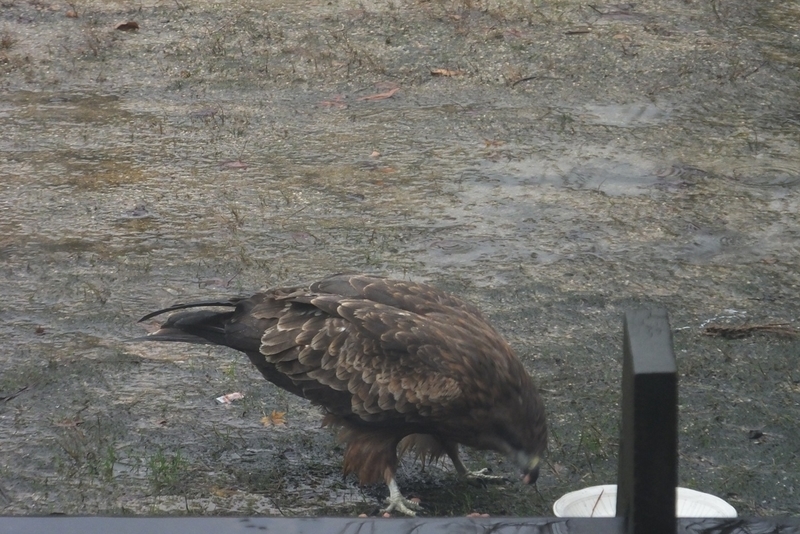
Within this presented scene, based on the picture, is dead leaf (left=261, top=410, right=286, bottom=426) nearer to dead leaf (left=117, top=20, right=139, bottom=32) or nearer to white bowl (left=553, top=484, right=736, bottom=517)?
white bowl (left=553, top=484, right=736, bottom=517)

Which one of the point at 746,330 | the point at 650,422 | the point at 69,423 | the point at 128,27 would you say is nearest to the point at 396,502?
the point at 69,423

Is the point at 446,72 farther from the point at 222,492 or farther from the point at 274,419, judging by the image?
the point at 222,492

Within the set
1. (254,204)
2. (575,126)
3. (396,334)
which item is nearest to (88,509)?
(396,334)

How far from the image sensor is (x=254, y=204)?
6.82m

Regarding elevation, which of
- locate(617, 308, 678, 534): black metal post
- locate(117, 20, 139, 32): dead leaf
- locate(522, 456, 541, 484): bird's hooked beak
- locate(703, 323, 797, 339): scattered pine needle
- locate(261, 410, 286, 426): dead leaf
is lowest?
locate(261, 410, 286, 426): dead leaf

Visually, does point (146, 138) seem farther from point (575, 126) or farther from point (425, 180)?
point (575, 126)

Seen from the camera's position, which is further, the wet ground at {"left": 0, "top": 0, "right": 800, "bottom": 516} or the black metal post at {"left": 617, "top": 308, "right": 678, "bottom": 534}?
the wet ground at {"left": 0, "top": 0, "right": 800, "bottom": 516}

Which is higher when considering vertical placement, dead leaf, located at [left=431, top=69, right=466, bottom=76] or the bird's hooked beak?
dead leaf, located at [left=431, top=69, right=466, bottom=76]

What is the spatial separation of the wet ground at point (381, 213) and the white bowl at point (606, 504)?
48 cm

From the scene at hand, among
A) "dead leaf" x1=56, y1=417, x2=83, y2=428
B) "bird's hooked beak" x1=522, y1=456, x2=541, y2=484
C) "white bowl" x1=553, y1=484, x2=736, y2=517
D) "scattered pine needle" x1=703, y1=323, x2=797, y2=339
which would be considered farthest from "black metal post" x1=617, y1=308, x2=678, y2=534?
"scattered pine needle" x1=703, y1=323, x2=797, y2=339

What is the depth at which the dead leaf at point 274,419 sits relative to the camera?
4.79 metres

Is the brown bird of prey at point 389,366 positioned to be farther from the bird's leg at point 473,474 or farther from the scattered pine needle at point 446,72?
the scattered pine needle at point 446,72

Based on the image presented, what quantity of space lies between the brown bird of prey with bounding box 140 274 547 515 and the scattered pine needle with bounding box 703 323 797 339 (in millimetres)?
1627

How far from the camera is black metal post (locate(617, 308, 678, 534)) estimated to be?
1290 millimetres
